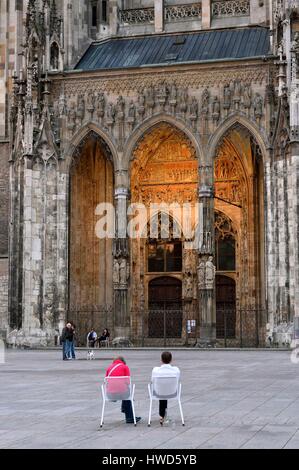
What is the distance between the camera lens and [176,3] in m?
45.0

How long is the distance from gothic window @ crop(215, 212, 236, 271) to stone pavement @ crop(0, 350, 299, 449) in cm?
2034

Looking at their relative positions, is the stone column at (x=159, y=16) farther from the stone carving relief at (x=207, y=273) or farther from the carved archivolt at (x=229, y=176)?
the stone carving relief at (x=207, y=273)

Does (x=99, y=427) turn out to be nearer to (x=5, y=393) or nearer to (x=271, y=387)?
(x=5, y=393)

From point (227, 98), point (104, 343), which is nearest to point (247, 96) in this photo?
point (227, 98)

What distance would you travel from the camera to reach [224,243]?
44062 mm

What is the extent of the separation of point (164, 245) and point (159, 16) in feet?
38.6

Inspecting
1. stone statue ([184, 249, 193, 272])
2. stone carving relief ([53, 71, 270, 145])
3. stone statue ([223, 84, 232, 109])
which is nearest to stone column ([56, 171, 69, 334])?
stone carving relief ([53, 71, 270, 145])

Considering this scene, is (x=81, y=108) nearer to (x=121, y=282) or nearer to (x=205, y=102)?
(x=205, y=102)

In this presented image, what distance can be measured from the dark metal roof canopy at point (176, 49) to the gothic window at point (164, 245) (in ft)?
27.2

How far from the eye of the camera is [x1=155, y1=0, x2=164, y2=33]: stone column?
143 ft

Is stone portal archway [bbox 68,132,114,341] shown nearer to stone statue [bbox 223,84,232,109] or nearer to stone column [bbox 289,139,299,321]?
stone statue [bbox 223,84,232,109]

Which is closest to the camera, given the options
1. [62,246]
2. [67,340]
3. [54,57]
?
[67,340]

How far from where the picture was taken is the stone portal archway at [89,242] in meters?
41.3
